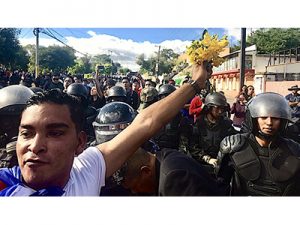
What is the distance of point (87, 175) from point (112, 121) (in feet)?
2.98

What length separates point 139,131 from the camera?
1.60 meters

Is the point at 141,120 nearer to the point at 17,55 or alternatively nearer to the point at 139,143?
the point at 139,143

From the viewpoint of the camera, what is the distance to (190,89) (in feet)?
5.57

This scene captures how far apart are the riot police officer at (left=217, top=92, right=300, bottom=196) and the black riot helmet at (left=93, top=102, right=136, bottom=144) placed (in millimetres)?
719

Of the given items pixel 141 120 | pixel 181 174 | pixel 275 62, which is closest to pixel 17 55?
pixel 141 120

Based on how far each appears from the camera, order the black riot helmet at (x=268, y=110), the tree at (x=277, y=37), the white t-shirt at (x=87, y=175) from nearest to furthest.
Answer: the white t-shirt at (x=87, y=175) → the black riot helmet at (x=268, y=110) → the tree at (x=277, y=37)

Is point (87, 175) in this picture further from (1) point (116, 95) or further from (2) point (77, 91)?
(1) point (116, 95)

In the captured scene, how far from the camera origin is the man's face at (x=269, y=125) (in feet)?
7.84

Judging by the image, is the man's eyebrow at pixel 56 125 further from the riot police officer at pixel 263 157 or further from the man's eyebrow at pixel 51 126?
the riot police officer at pixel 263 157

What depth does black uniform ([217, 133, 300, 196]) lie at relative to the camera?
2260mm

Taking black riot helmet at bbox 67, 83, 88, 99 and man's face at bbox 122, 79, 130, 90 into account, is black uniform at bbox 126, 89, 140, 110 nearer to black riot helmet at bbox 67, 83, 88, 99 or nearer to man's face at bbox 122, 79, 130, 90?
man's face at bbox 122, 79, 130, 90

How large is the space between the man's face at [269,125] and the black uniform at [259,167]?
0.07m

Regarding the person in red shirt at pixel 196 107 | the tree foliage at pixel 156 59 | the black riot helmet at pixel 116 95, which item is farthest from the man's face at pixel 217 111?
the black riot helmet at pixel 116 95

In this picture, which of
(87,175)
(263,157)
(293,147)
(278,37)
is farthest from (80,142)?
(278,37)
